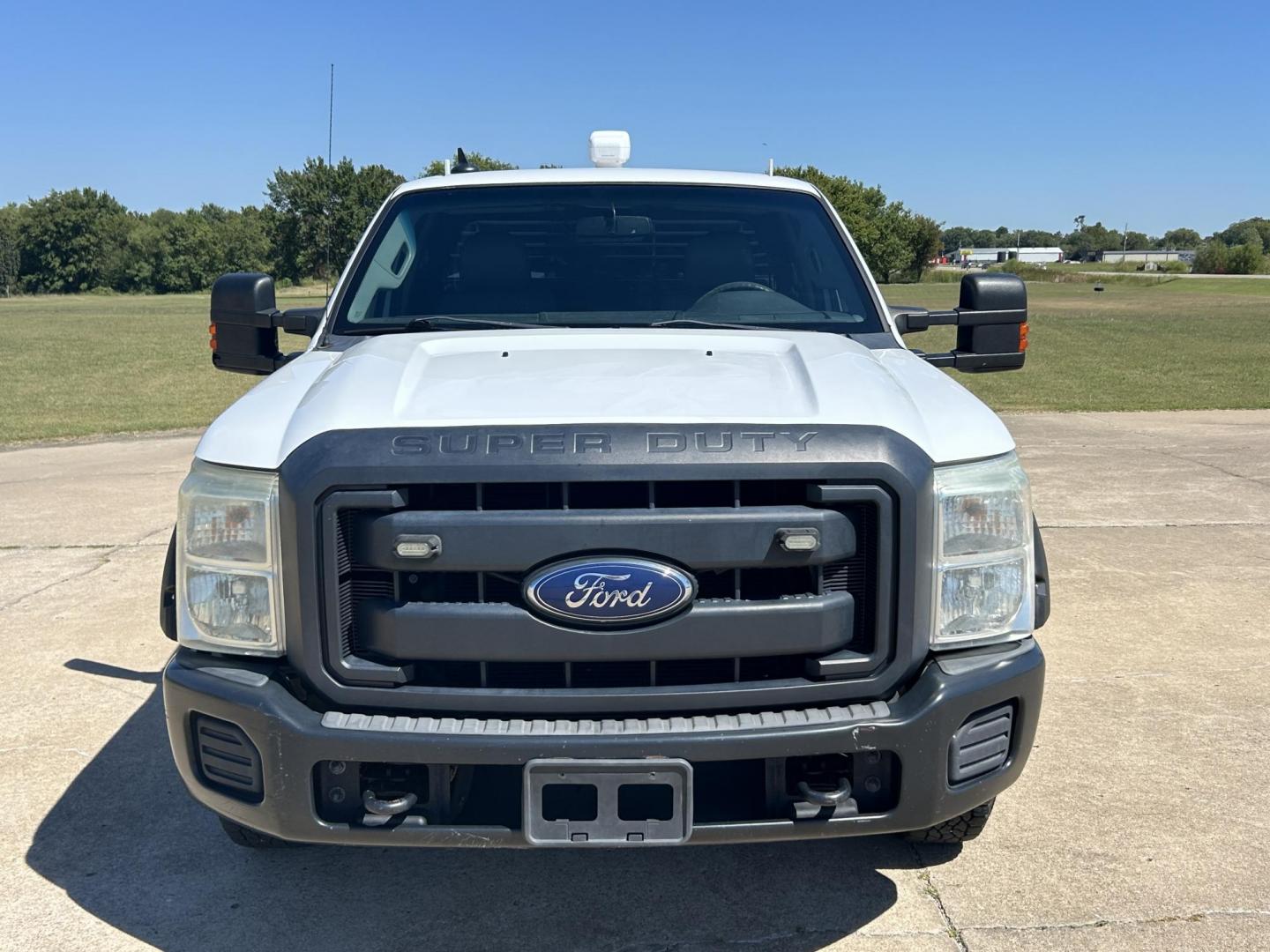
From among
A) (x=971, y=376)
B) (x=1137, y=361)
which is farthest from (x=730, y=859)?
(x=1137, y=361)

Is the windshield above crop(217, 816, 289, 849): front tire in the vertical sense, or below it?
above

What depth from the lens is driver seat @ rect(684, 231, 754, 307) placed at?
4102 mm

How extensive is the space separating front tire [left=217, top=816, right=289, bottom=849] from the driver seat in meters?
2.12

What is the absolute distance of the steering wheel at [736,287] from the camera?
4.06 m

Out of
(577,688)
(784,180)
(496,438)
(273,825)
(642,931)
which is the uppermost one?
(784,180)

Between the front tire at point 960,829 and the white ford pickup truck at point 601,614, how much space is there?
0.44 metres

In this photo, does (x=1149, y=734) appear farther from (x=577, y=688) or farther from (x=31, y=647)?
(x=31, y=647)

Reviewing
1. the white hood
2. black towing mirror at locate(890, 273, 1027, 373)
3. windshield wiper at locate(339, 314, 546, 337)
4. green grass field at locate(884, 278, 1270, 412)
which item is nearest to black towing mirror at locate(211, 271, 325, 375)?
windshield wiper at locate(339, 314, 546, 337)

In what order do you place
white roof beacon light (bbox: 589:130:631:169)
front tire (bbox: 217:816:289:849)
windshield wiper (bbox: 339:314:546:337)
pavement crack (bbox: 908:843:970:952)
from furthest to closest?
1. white roof beacon light (bbox: 589:130:631:169)
2. windshield wiper (bbox: 339:314:546:337)
3. front tire (bbox: 217:816:289:849)
4. pavement crack (bbox: 908:843:970:952)

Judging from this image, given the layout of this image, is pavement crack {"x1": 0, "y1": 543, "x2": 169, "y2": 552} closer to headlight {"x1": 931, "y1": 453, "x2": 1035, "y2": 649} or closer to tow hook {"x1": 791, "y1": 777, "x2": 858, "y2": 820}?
tow hook {"x1": 791, "y1": 777, "x2": 858, "y2": 820}

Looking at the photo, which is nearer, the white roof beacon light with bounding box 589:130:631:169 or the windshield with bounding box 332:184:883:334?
the windshield with bounding box 332:184:883:334

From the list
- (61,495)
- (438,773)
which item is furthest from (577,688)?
(61,495)

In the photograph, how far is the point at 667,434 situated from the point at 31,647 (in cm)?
401

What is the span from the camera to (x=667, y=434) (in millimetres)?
2637
